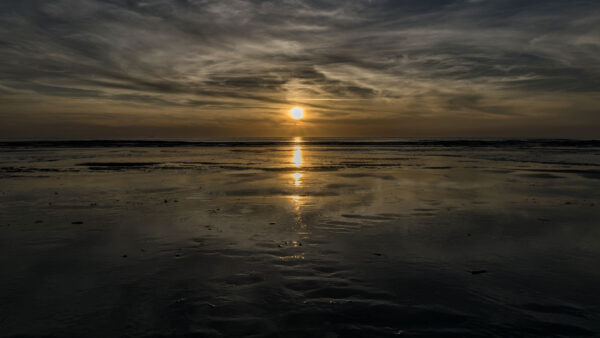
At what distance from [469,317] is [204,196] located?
11.3 m

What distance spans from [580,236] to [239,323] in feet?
26.8

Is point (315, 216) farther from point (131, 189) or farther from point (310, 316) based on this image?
point (131, 189)

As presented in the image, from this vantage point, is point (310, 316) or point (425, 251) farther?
point (425, 251)

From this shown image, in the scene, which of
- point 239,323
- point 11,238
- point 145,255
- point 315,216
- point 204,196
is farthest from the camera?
point 204,196

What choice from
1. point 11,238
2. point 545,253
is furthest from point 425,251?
point 11,238

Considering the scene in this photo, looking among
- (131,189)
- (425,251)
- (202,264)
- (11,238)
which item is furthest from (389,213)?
(131,189)

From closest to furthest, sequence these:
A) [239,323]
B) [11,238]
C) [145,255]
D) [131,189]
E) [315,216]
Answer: [239,323] → [145,255] → [11,238] → [315,216] → [131,189]

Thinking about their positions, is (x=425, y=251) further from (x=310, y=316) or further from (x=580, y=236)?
(x=580, y=236)

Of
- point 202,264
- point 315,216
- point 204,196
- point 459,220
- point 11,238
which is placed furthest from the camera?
point 204,196

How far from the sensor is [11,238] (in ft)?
26.9

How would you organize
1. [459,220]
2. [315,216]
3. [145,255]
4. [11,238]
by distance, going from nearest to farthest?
[145,255] → [11,238] → [459,220] → [315,216]

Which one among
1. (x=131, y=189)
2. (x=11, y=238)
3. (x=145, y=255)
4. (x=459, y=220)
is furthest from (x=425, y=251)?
(x=131, y=189)

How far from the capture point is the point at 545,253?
7.07 metres

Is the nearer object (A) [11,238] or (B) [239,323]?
(B) [239,323]
